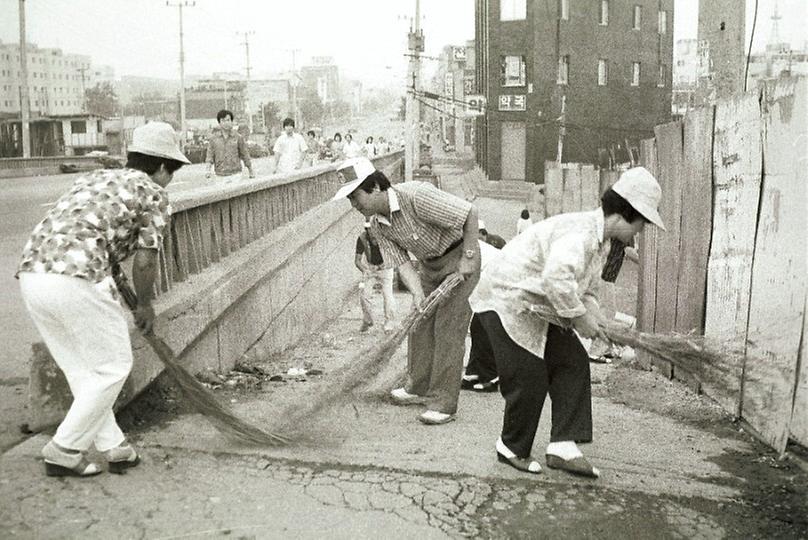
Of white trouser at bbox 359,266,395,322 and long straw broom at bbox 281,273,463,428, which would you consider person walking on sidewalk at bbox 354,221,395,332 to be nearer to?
white trouser at bbox 359,266,395,322

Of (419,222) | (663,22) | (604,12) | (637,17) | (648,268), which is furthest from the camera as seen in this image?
(663,22)

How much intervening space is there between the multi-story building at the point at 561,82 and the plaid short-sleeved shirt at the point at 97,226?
3925 cm

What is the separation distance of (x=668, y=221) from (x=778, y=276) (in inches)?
72.5

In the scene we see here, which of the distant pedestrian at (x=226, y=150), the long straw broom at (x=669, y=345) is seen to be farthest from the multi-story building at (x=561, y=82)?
the long straw broom at (x=669, y=345)

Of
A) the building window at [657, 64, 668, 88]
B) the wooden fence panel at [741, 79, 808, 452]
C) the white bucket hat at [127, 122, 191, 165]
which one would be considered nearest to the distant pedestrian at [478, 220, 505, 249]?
the wooden fence panel at [741, 79, 808, 452]

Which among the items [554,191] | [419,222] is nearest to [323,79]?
[554,191]

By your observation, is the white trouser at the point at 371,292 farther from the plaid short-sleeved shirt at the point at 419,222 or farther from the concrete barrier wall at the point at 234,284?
the plaid short-sleeved shirt at the point at 419,222

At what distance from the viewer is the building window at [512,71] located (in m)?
43.4

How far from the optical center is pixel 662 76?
47312 mm

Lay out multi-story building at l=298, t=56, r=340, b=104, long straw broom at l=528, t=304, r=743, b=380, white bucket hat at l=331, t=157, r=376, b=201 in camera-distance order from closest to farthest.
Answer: long straw broom at l=528, t=304, r=743, b=380
white bucket hat at l=331, t=157, r=376, b=201
multi-story building at l=298, t=56, r=340, b=104

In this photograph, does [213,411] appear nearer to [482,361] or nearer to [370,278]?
[482,361]

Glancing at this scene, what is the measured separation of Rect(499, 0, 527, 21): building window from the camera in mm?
43000

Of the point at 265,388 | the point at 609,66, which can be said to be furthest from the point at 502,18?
the point at 265,388

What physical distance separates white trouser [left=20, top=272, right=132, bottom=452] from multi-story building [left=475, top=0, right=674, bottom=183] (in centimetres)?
3949
